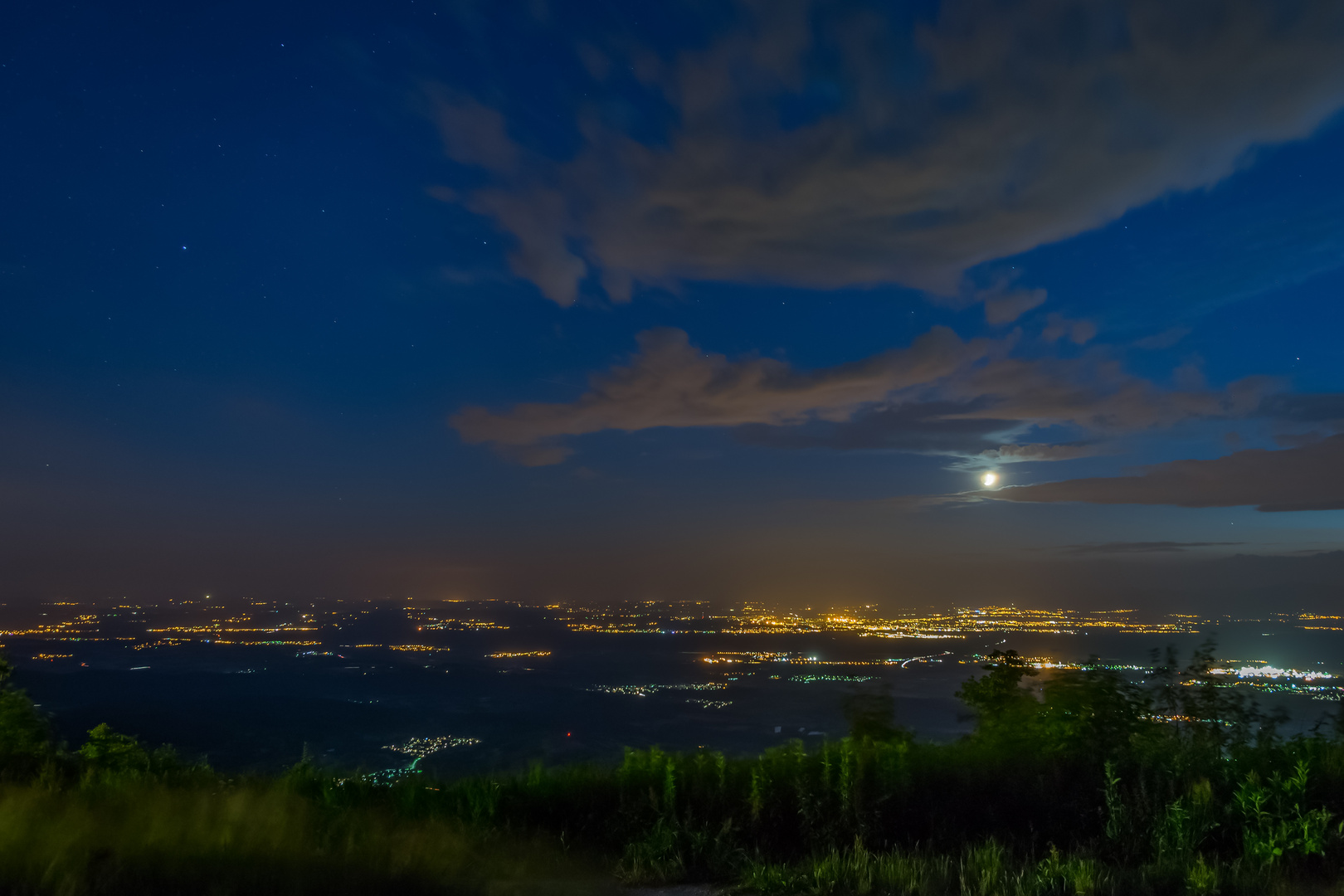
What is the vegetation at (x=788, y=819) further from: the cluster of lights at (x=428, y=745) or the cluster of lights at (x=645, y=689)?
the cluster of lights at (x=645, y=689)

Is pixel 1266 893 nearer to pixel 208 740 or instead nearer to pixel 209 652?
pixel 208 740

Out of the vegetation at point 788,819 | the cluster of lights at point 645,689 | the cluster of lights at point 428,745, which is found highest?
the vegetation at point 788,819

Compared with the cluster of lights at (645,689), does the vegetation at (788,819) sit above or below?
above

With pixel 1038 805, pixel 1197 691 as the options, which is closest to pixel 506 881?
pixel 1038 805

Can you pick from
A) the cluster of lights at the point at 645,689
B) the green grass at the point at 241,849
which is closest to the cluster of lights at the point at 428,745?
the cluster of lights at the point at 645,689

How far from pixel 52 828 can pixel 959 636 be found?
175151 mm

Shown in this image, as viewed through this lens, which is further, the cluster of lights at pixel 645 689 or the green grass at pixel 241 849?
the cluster of lights at pixel 645 689

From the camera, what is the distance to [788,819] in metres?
6.57

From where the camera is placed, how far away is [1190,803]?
6.00m

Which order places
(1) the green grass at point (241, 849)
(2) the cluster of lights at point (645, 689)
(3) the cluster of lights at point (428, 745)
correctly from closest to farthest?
(1) the green grass at point (241, 849) → (3) the cluster of lights at point (428, 745) → (2) the cluster of lights at point (645, 689)

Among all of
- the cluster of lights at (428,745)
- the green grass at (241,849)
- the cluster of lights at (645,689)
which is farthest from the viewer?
the cluster of lights at (645,689)

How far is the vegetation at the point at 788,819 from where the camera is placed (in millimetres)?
4820

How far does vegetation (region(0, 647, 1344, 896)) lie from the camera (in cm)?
482

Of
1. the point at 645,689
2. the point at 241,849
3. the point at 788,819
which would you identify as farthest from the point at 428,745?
the point at 241,849
